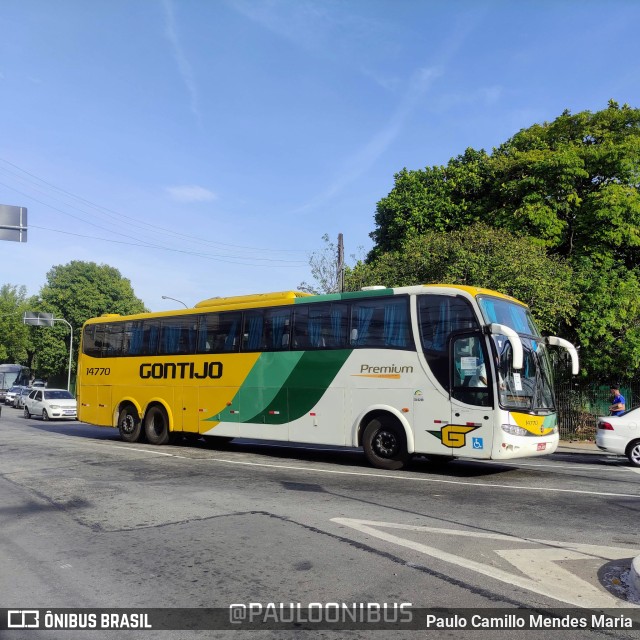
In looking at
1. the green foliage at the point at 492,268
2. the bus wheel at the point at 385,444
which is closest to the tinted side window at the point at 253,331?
the bus wheel at the point at 385,444

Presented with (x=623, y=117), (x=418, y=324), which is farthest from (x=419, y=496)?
(x=623, y=117)

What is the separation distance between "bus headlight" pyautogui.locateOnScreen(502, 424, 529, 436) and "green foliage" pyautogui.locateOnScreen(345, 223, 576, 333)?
10.4 metres

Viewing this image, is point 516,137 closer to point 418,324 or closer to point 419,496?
point 418,324

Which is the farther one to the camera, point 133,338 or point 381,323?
point 133,338

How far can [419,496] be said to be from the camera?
898 cm

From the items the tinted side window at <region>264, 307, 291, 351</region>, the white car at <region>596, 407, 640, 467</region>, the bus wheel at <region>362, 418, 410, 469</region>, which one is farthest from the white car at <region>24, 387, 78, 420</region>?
the white car at <region>596, 407, 640, 467</region>

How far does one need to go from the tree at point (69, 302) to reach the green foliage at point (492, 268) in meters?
41.1

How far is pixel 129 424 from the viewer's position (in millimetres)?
17844

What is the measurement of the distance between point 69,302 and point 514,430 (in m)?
54.4

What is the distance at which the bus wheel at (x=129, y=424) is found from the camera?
17.6 metres

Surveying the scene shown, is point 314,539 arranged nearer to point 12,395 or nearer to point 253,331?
point 253,331

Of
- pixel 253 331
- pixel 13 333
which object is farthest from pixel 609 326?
pixel 13 333

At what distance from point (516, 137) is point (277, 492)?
26757mm

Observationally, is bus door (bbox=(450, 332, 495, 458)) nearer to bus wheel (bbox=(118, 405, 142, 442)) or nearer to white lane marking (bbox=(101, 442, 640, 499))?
white lane marking (bbox=(101, 442, 640, 499))
